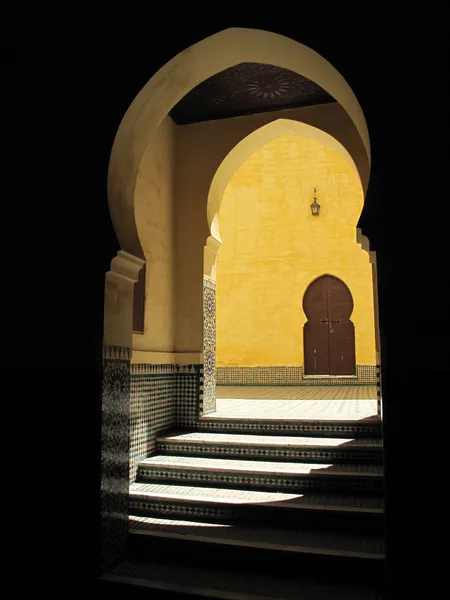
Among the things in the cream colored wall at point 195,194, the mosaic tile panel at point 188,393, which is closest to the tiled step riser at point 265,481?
the mosaic tile panel at point 188,393

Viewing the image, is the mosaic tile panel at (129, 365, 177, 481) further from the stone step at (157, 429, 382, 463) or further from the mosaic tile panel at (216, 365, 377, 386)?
the mosaic tile panel at (216, 365, 377, 386)

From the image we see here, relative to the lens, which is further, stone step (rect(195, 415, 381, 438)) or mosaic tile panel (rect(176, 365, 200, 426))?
mosaic tile panel (rect(176, 365, 200, 426))

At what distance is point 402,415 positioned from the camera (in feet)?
6.90

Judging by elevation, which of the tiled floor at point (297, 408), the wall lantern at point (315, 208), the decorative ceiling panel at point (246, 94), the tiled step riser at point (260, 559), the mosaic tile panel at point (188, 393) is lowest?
the tiled step riser at point (260, 559)

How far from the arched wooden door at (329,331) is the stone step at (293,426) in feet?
16.2

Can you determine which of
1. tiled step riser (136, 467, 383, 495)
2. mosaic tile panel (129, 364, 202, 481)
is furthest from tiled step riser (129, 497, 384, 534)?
mosaic tile panel (129, 364, 202, 481)

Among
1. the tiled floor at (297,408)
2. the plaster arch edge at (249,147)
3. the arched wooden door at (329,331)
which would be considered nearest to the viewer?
the tiled floor at (297,408)

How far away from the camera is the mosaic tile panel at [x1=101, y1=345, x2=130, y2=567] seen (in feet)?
8.63

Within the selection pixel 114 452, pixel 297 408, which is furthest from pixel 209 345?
pixel 114 452

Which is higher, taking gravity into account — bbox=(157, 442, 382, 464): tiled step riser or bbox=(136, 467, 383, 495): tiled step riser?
bbox=(157, 442, 382, 464): tiled step riser

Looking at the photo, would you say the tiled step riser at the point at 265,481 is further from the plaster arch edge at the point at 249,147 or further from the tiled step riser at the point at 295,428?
the plaster arch edge at the point at 249,147

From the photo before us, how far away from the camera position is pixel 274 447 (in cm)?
370

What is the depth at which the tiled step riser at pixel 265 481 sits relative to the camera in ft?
10.5

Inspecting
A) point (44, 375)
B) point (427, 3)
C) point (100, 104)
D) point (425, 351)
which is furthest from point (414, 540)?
point (100, 104)
